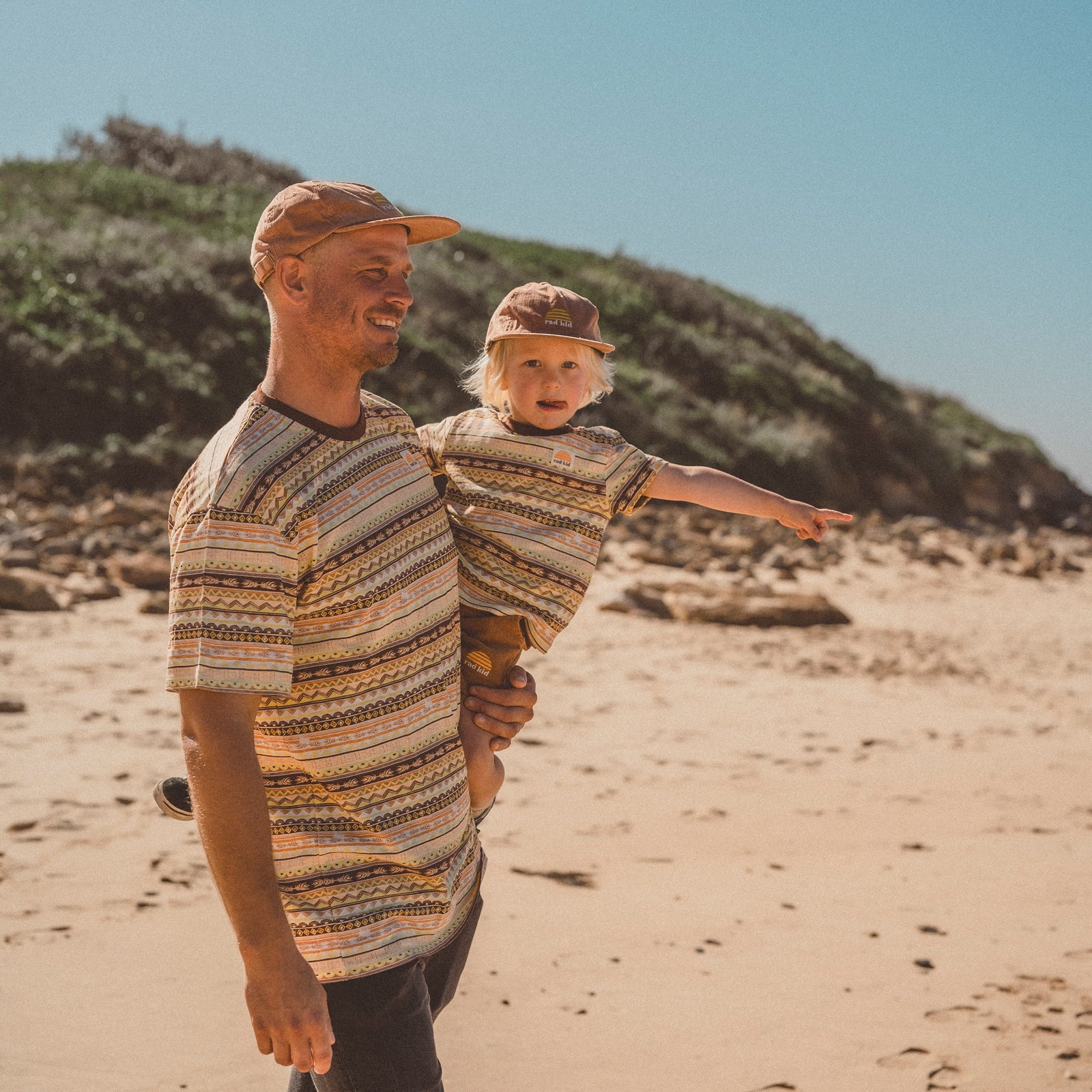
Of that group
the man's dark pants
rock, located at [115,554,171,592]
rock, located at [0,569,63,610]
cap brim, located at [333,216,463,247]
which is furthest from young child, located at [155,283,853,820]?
rock, located at [115,554,171,592]

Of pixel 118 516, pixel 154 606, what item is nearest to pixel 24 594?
pixel 154 606

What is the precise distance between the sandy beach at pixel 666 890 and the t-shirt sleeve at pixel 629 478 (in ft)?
6.42

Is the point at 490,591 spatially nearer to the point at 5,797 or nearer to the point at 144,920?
the point at 144,920

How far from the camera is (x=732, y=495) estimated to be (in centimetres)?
283

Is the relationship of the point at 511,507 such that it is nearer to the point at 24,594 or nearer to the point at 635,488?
the point at 635,488

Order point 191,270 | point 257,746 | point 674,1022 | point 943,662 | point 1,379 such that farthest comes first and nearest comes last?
point 191,270, point 1,379, point 943,662, point 674,1022, point 257,746

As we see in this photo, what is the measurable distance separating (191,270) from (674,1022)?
14898mm

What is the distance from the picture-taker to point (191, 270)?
16688 mm

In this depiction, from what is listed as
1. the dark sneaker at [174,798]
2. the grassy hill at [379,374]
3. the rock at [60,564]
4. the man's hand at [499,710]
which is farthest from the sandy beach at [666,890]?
the grassy hill at [379,374]

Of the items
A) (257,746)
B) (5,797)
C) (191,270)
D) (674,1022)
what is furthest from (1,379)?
(257,746)

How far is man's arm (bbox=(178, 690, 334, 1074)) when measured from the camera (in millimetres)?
1779

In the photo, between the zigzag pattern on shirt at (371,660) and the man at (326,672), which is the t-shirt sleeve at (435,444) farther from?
the zigzag pattern on shirt at (371,660)

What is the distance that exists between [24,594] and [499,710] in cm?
713

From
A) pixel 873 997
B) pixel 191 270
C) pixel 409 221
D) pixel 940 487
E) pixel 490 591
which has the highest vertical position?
pixel 191 270
